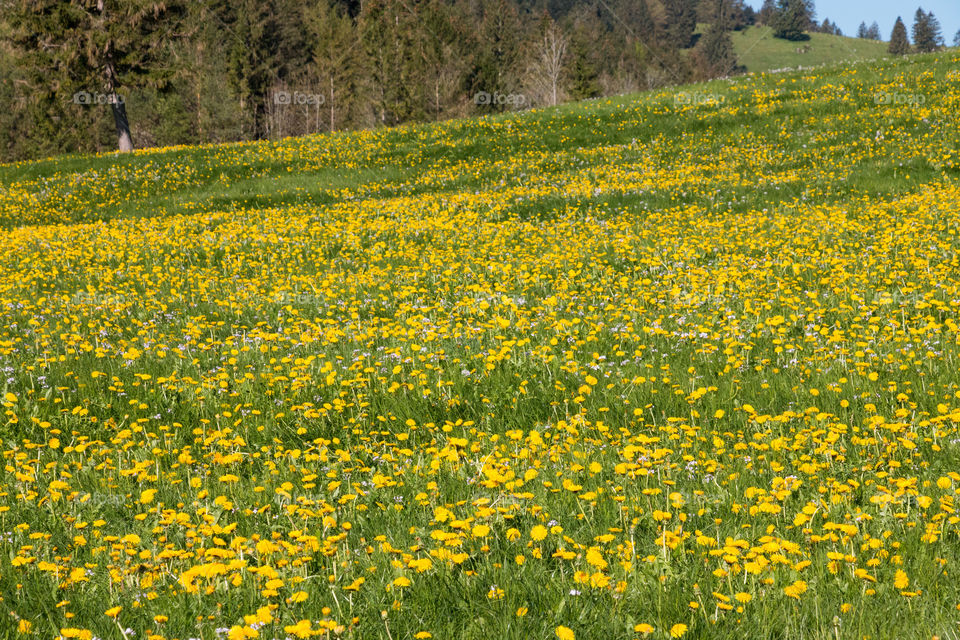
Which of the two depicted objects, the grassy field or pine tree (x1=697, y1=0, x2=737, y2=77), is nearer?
the grassy field

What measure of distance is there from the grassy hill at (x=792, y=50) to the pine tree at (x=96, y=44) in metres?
130

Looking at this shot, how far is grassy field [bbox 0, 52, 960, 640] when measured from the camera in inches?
106

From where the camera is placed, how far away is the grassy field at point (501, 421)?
269 cm

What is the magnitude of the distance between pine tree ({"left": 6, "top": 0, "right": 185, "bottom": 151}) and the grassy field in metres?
20.6

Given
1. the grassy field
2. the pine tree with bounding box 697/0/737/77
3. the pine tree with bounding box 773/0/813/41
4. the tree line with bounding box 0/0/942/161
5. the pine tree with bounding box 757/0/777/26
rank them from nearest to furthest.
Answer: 1. the grassy field
2. the tree line with bounding box 0/0/942/161
3. the pine tree with bounding box 697/0/737/77
4. the pine tree with bounding box 773/0/813/41
5. the pine tree with bounding box 757/0/777/26

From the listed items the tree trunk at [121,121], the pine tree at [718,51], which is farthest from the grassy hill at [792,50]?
the tree trunk at [121,121]

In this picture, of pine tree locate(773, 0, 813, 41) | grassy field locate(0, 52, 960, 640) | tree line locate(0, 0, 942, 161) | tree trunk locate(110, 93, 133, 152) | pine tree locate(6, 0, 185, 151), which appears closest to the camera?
grassy field locate(0, 52, 960, 640)

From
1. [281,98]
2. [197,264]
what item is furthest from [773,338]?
[281,98]

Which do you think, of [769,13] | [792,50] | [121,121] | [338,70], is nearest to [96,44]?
[121,121]

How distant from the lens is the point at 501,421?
5.02 metres

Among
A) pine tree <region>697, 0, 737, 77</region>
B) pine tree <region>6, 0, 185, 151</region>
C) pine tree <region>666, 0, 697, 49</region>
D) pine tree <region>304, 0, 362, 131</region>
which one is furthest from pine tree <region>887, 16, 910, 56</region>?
pine tree <region>6, 0, 185, 151</region>

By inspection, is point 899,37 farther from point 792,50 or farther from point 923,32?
point 792,50

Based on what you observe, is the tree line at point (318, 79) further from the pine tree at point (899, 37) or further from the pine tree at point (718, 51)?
the pine tree at point (899, 37)

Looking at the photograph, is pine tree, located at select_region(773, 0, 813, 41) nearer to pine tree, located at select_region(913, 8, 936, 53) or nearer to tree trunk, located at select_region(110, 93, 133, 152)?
pine tree, located at select_region(913, 8, 936, 53)
